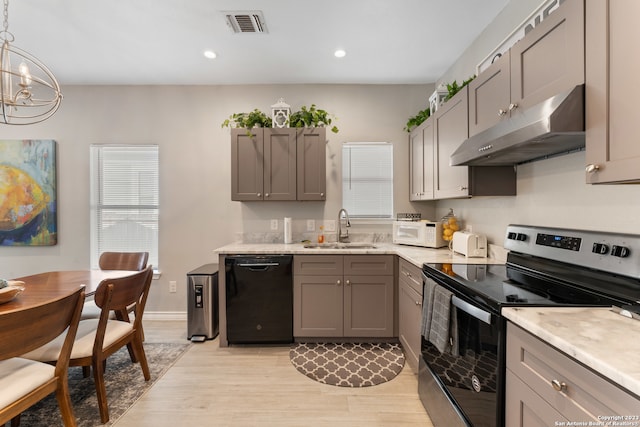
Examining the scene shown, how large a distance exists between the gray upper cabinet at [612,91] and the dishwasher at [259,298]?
222 cm

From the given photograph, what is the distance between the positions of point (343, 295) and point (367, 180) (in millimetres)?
1428

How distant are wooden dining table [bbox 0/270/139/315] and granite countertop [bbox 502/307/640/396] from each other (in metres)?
2.31

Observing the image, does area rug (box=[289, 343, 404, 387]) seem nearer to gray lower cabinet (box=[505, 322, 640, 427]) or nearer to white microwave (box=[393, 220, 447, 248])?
white microwave (box=[393, 220, 447, 248])

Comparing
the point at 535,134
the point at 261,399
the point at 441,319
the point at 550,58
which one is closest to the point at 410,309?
the point at 441,319

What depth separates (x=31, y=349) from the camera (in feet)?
4.11

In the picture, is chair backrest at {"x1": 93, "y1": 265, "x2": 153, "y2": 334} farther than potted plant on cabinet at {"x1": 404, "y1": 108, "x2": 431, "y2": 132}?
No

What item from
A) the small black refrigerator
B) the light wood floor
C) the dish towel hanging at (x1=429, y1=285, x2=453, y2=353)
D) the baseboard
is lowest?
the light wood floor

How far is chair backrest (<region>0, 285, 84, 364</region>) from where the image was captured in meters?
1.16

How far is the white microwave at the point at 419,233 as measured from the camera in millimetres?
2777

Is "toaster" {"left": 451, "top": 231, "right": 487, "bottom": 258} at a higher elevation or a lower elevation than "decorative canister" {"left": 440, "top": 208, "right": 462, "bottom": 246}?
lower

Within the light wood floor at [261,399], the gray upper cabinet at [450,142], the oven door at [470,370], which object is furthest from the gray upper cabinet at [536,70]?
the light wood floor at [261,399]

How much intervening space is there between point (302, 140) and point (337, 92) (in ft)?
2.77

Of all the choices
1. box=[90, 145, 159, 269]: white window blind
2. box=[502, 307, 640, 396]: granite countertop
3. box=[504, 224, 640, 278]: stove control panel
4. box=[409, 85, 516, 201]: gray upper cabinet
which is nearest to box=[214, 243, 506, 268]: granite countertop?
box=[504, 224, 640, 278]: stove control panel

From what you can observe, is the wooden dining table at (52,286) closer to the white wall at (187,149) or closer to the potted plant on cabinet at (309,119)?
the white wall at (187,149)
